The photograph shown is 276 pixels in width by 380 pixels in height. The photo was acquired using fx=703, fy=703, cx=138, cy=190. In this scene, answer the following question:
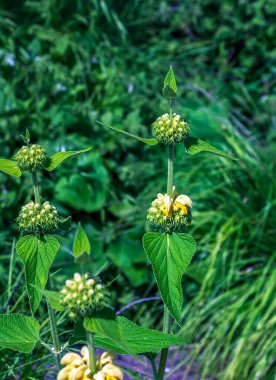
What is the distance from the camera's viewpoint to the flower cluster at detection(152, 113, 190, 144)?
1.26 meters

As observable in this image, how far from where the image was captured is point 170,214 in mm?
1310

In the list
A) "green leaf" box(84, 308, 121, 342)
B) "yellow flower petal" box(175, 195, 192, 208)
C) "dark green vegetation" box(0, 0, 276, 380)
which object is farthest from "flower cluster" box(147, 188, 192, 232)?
"dark green vegetation" box(0, 0, 276, 380)

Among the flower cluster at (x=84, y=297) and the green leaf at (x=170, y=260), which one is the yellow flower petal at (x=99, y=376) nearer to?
the flower cluster at (x=84, y=297)

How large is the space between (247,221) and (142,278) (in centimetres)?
48

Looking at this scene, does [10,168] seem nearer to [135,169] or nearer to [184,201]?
[184,201]

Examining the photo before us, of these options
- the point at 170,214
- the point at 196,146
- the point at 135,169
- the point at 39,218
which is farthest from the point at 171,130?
the point at 135,169

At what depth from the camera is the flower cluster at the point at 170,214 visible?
51.4 inches

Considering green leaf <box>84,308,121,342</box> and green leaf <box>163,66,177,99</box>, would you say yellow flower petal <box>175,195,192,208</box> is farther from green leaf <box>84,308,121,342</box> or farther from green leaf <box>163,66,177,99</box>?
green leaf <box>84,308,121,342</box>

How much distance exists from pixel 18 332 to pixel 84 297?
314mm

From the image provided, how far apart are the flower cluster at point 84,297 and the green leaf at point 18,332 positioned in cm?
24

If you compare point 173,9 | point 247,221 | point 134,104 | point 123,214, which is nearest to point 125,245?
point 123,214

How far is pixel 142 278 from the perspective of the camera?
2830 mm

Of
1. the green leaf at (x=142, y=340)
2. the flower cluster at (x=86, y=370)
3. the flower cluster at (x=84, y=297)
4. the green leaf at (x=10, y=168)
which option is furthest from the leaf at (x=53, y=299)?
the green leaf at (x=10, y=168)

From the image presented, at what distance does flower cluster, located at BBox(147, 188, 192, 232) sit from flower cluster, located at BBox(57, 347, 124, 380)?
0.30 m
